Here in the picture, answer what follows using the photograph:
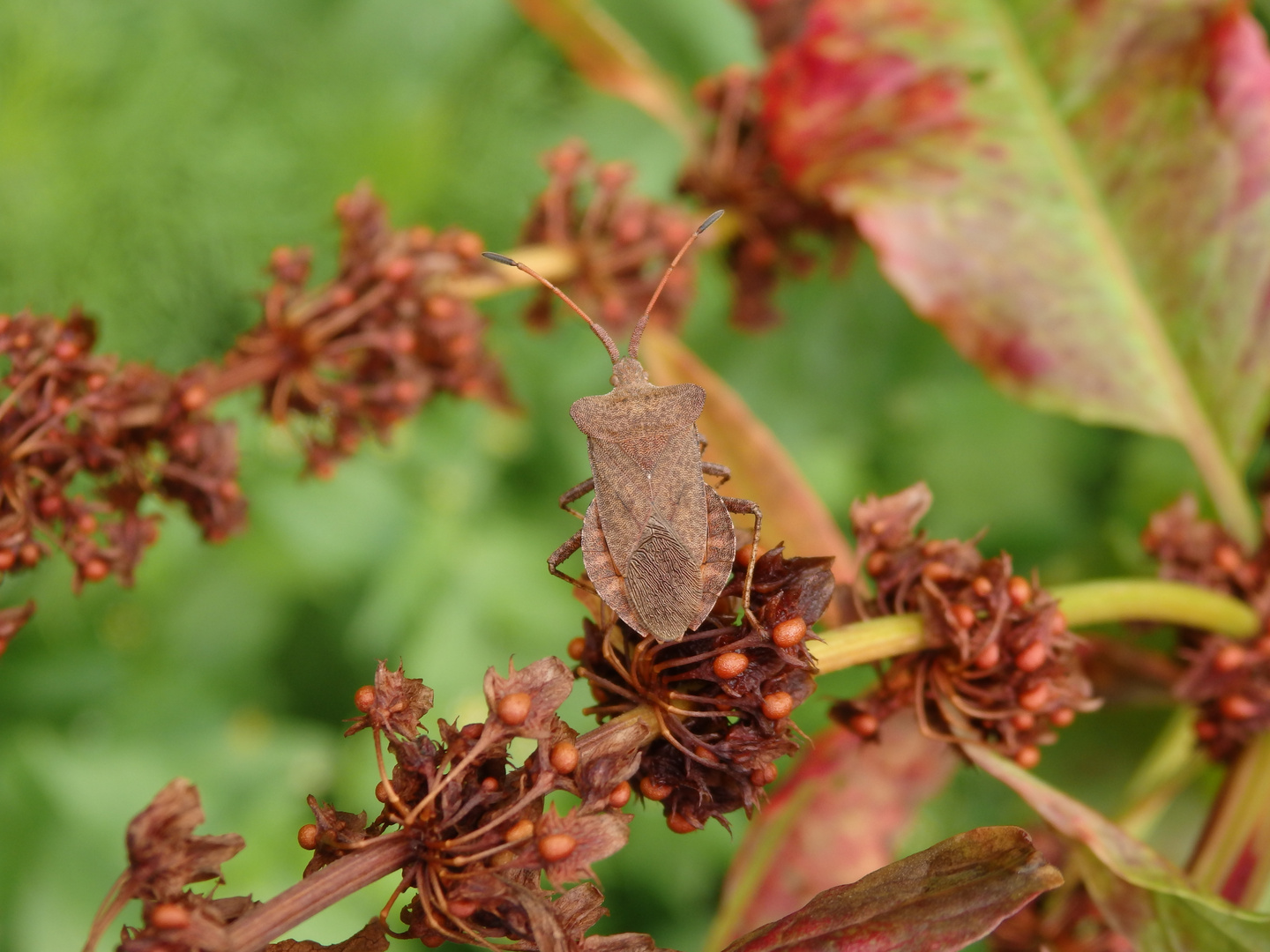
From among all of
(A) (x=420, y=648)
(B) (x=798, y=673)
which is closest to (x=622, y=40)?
(A) (x=420, y=648)

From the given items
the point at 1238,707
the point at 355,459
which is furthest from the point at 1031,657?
the point at 355,459

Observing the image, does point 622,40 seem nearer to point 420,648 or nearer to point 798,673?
point 420,648

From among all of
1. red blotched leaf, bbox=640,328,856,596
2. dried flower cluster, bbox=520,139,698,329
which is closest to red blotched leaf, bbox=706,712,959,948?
red blotched leaf, bbox=640,328,856,596

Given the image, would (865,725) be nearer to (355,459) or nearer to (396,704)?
(396,704)

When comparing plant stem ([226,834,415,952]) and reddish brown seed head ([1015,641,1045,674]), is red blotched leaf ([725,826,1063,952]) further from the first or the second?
plant stem ([226,834,415,952])

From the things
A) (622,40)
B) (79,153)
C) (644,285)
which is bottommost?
(644,285)

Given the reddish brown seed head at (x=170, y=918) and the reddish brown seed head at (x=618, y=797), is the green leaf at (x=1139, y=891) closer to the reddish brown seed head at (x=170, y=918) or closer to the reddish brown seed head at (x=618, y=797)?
the reddish brown seed head at (x=618, y=797)
